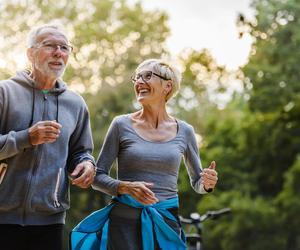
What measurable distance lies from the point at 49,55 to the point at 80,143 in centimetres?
44

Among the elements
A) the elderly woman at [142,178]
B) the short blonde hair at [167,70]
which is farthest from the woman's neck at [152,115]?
the short blonde hair at [167,70]

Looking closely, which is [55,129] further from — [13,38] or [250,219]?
[13,38]

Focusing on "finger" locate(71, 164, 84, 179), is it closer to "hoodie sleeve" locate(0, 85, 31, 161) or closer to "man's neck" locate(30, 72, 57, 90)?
"hoodie sleeve" locate(0, 85, 31, 161)

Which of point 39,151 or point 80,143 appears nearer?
point 39,151

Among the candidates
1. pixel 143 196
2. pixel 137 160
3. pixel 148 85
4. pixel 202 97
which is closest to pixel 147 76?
pixel 148 85

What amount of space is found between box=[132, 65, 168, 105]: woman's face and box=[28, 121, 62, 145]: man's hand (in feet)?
2.33

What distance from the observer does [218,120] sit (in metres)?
29.0

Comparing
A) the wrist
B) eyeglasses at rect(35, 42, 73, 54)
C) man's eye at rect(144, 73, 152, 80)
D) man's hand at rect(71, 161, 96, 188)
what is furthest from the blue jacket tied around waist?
eyeglasses at rect(35, 42, 73, 54)

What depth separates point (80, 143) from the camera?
140 inches

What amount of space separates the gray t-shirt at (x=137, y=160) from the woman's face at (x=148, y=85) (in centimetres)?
14

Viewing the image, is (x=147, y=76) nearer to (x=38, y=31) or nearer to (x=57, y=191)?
(x=38, y=31)

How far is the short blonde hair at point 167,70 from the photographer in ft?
12.4

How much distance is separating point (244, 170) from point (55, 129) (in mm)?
25030

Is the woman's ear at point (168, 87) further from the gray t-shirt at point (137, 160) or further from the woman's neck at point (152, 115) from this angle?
the gray t-shirt at point (137, 160)
